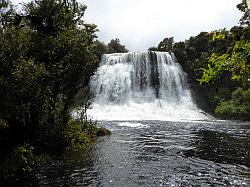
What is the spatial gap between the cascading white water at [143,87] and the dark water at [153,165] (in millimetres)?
29829

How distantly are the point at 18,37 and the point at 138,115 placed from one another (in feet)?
128

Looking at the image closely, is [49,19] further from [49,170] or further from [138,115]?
[138,115]

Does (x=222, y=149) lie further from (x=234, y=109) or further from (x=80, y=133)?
(x=234, y=109)

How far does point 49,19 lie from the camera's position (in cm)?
2030

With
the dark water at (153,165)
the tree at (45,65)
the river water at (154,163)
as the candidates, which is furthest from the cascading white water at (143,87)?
the tree at (45,65)

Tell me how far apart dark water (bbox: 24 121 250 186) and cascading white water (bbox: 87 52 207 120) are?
29.8m

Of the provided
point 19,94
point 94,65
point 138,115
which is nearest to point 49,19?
point 94,65

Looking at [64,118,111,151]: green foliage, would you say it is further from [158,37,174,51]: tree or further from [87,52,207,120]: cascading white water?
[158,37,174,51]: tree

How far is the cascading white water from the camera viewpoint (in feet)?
186

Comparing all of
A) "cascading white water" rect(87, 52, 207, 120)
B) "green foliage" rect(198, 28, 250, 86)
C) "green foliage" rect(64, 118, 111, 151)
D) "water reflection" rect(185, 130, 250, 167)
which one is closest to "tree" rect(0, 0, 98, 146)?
"green foliage" rect(64, 118, 111, 151)

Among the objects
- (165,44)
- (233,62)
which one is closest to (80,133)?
(233,62)

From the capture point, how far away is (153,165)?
17.7 m

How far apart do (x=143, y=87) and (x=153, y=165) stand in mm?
45314

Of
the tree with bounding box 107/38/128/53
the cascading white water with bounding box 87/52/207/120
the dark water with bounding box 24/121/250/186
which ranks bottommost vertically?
the dark water with bounding box 24/121/250/186
